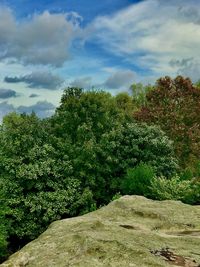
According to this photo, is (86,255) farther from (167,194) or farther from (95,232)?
(167,194)

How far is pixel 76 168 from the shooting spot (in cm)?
3097

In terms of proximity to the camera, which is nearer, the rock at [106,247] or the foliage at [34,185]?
the rock at [106,247]

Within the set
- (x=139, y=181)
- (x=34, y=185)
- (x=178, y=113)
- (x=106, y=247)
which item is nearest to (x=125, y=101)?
(x=178, y=113)

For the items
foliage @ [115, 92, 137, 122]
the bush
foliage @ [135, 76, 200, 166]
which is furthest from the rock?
foliage @ [115, 92, 137, 122]

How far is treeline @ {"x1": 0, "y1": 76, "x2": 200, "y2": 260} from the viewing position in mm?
26562

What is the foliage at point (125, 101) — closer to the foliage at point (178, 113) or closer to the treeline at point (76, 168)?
the foliage at point (178, 113)

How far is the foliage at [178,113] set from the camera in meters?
40.2

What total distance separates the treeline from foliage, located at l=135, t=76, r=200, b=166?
5.87 meters

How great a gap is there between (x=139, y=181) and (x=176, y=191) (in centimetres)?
254

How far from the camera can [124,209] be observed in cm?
1405

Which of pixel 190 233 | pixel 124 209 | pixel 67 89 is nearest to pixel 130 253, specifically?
pixel 190 233

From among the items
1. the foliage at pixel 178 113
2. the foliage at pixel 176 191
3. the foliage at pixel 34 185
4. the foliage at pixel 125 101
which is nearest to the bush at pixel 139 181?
the foliage at pixel 176 191

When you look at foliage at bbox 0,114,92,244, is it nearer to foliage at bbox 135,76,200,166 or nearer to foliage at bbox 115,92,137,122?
foliage at bbox 135,76,200,166

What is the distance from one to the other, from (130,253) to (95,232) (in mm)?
1265
